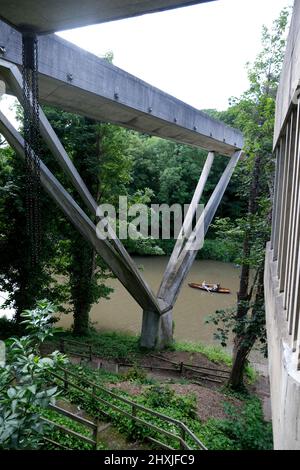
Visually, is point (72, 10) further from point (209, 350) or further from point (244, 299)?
point (209, 350)

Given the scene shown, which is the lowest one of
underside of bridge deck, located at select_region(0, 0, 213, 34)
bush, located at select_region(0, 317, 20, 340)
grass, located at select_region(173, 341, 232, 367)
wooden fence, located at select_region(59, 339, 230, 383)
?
grass, located at select_region(173, 341, 232, 367)

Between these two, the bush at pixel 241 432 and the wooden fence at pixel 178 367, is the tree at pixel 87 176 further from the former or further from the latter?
the bush at pixel 241 432

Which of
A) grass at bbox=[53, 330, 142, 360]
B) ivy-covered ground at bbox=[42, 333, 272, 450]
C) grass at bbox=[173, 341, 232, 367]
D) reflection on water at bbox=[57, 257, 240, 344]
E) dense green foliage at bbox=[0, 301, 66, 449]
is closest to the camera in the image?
dense green foliage at bbox=[0, 301, 66, 449]

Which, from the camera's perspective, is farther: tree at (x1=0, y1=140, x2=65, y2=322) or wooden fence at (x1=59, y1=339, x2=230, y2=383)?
wooden fence at (x1=59, y1=339, x2=230, y2=383)

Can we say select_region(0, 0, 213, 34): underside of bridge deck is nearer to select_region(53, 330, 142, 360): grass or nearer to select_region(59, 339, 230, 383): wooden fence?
select_region(59, 339, 230, 383): wooden fence

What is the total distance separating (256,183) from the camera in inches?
305

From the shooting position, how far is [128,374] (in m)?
7.80

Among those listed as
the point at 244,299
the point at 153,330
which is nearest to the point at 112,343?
the point at 153,330

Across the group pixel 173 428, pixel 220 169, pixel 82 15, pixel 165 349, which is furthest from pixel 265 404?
pixel 220 169

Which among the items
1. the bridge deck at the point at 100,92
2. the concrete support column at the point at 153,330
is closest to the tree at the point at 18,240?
the concrete support column at the point at 153,330

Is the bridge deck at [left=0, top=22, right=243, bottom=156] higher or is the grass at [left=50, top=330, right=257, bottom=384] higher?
the bridge deck at [left=0, top=22, right=243, bottom=156]

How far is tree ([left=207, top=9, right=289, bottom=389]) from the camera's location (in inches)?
259

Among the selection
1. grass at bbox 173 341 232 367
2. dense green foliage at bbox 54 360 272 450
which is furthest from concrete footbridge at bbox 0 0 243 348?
dense green foliage at bbox 54 360 272 450
